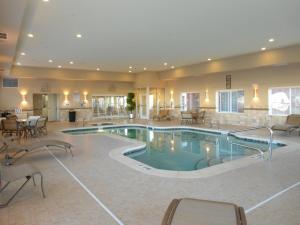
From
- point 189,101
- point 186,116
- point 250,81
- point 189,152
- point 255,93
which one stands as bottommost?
point 189,152

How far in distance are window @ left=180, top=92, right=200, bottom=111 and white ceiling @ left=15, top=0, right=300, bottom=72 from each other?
Result: 524 cm

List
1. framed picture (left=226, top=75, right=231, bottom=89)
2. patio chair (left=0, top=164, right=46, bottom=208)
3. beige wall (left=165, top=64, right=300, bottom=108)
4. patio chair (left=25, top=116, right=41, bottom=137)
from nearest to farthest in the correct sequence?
1. patio chair (left=0, top=164, right=46, bottom=208)
2. patio chair (left=25, top=116, right=41, bottom=137)
3. beige wall (left=165, top=64, right=300, bottom=108)
4. framed picture (left=226, top=75, right=231, bottom=89)

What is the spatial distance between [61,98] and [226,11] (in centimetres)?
1340

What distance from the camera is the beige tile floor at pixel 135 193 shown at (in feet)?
10.0

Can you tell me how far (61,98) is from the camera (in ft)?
54.1

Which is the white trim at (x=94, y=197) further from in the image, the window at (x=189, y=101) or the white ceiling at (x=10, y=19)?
the window at (x=189, y=101)

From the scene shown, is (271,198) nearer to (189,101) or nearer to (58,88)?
(189,101)

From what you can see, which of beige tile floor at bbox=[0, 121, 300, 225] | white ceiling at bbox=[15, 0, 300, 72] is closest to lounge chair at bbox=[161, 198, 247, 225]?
beige tile floor at bbox=[0, 121, 300, 225]

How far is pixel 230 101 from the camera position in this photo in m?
13.8

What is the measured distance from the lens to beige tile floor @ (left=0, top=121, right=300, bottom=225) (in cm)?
305

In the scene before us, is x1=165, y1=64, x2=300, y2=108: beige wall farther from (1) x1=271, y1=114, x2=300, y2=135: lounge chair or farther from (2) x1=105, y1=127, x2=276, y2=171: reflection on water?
(2) x1=105, y1=127, x2=276, y2=171: reflection on water

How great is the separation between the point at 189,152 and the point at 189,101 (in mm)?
9206

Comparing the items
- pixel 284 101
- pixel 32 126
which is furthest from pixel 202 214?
pixel 284 101

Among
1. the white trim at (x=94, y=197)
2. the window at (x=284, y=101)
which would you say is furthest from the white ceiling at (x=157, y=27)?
the white trim at (x=94, y=197)
